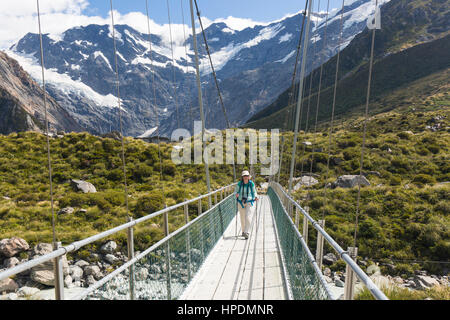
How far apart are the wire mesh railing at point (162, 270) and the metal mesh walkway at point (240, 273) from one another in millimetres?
193

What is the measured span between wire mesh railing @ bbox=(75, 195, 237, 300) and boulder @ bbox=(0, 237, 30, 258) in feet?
29.3

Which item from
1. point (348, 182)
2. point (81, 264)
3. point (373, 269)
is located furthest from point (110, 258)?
point (348, 182)

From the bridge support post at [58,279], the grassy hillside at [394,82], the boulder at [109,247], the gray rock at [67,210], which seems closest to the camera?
the bridge support post at [58,279]

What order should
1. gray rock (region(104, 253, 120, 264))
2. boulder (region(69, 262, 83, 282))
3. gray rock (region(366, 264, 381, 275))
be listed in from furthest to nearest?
gray rock (region(366, 264, 381, 275))
gray rock (region(104, 253, 120, 264))
boulder (region(69, 262, 83, 282))

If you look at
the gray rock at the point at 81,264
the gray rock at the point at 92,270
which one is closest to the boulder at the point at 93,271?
the gray rock at the point at 92,270

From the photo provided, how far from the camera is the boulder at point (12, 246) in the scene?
37.2ft

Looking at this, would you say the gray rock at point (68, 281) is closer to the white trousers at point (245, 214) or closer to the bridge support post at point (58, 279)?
the white trousers at point (245, 214)

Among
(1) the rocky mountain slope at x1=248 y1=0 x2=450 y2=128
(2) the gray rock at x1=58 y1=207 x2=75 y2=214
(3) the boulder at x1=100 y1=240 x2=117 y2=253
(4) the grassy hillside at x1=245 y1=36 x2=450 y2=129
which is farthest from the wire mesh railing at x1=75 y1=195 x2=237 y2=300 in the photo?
(1) the rocky mountain slope at x1=248 y1=0 x2=450 y2=128

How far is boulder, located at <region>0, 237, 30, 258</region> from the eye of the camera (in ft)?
37.2

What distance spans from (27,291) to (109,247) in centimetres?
351

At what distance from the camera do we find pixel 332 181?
24.4m

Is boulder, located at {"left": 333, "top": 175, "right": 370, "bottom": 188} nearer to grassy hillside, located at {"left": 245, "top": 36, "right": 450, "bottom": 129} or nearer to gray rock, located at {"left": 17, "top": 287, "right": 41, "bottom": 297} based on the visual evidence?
gray rock, located at {"left": 17, "top": 287, "right": 41, "bottom": 297}
